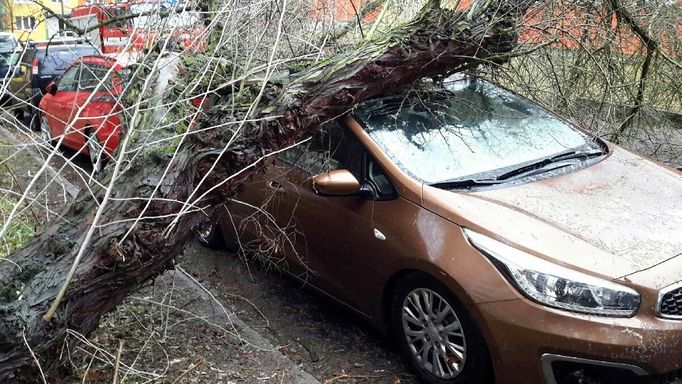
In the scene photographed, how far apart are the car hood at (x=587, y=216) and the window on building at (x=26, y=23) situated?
3.45 metres

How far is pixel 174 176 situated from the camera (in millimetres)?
3592

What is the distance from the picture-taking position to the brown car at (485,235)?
3.10m

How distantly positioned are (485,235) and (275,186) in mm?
1826

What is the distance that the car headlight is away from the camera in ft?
10.1

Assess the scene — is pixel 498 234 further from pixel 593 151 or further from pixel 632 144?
pixel 632 144

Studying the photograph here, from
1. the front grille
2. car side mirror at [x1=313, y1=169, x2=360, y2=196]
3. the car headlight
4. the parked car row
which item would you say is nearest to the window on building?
the parked car row

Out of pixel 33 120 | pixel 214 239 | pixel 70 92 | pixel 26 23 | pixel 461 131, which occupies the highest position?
pixel 26 23

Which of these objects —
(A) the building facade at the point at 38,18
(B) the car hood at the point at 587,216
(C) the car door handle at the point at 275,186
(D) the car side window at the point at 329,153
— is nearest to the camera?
(B) the car hood at the point at 587,216

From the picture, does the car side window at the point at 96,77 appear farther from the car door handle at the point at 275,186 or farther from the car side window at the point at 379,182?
the car side window at the point at 379,182

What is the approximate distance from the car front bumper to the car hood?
0.26m

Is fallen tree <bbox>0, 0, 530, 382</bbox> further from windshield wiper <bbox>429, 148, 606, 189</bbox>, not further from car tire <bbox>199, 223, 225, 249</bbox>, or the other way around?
car tire <bbox>199, 223, 225, 249</bbox>

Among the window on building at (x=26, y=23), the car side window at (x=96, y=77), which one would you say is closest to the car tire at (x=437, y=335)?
the car side window at (x=96, y=77)

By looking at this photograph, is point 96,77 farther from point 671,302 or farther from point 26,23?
point 671,302

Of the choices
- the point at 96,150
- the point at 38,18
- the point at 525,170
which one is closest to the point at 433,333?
the point at 525,170
